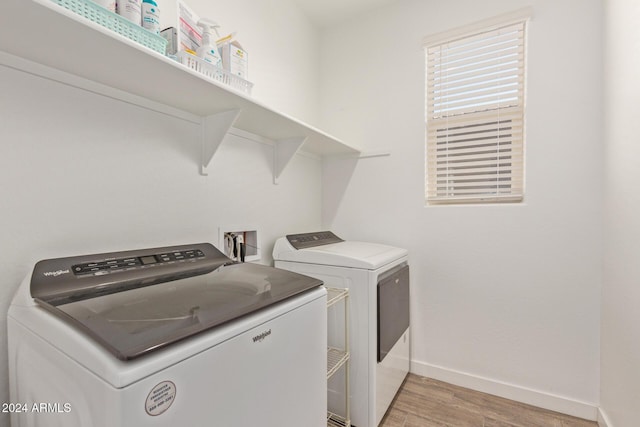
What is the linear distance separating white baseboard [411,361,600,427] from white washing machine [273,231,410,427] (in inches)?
15.1

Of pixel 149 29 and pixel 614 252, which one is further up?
pixel 149 29

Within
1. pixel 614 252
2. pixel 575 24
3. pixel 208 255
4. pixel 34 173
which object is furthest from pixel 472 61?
pixel 34 173

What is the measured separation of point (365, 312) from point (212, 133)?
3.98 feet

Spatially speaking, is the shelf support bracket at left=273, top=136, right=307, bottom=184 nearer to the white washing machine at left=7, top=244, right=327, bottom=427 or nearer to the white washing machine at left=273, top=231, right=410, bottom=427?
the white washing machine at left=273, top=231, right=410, bottom=427

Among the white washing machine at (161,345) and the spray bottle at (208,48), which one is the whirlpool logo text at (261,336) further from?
the spray bottle at (208,48)

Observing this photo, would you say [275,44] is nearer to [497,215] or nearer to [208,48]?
[208,48]

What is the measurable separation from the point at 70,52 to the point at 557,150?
92.0 inches

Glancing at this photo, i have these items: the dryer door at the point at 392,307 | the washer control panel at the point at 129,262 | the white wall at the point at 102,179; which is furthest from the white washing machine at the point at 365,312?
the washer control panel at the point at 129,262

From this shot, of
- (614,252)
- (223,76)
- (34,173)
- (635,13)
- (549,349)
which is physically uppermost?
(635,13)

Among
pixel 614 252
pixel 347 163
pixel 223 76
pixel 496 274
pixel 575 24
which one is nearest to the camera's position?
pixel 223 76

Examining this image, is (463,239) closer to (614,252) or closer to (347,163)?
(614,252)

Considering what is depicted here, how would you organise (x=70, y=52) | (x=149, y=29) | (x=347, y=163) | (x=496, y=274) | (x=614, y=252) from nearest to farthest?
(x=70, y=52)
(x=149, y=29)
(x=614, y=252)
(x=496, y=274)
(x=347, y=163)

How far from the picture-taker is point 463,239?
2.03 metres

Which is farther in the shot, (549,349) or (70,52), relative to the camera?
(549,349)
